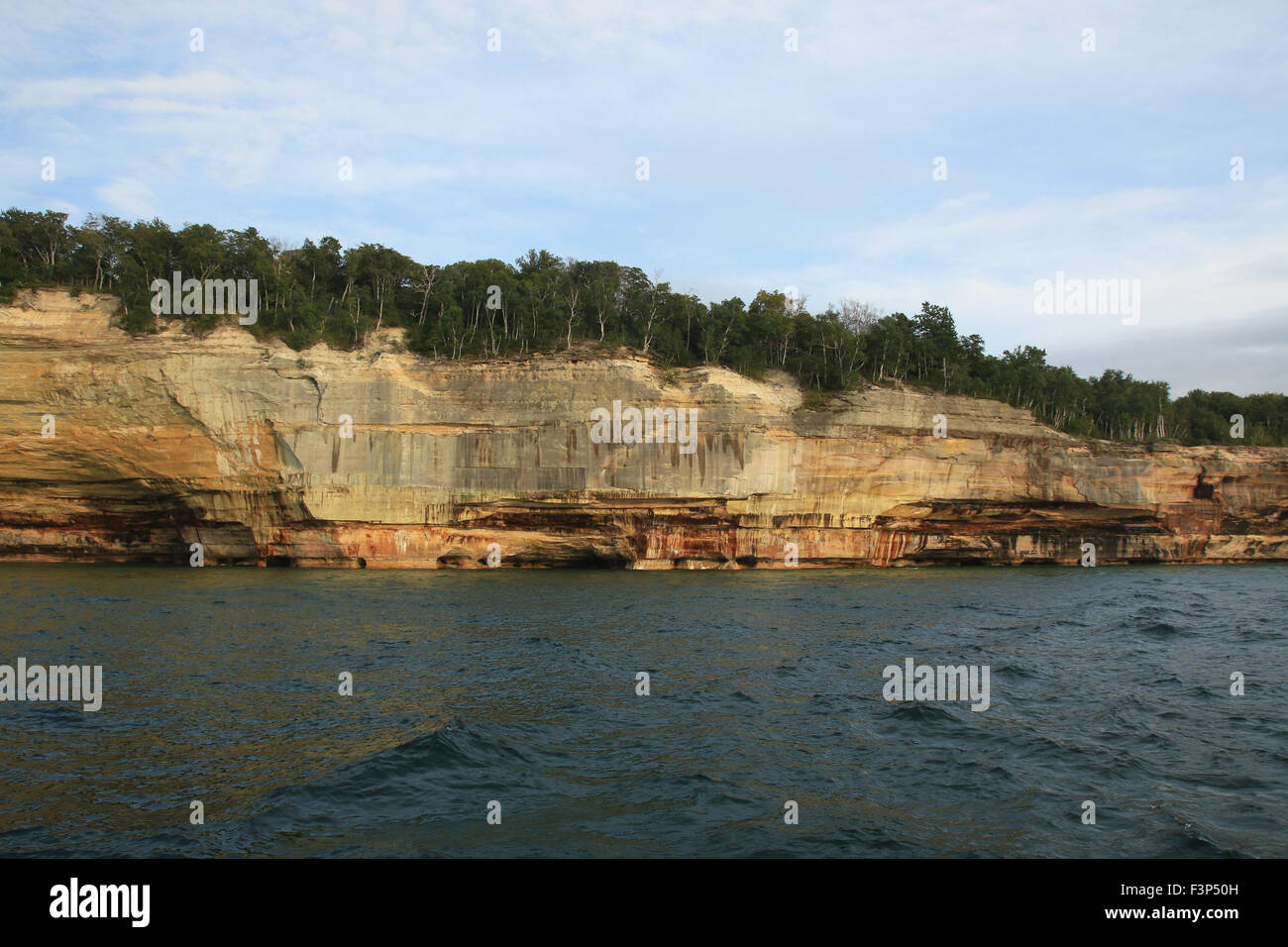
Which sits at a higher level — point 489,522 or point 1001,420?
point 1001,420

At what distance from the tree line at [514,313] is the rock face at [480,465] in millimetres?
1963

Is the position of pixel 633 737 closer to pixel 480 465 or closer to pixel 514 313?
pixel 480 465

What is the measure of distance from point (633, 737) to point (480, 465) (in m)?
26.9

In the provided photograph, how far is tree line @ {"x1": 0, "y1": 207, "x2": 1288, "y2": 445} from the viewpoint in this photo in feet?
124

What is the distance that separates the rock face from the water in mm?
13897

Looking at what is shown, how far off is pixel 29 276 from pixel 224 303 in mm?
8672

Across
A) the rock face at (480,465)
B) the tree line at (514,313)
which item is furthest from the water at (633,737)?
the tree line at (514,313)

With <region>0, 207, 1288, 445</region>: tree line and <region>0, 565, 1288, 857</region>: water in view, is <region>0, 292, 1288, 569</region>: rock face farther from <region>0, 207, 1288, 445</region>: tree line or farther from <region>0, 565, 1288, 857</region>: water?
<region>0, 565, 1288, 857</region>: water

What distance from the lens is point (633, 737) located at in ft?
37.0

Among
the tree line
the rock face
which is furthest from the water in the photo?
the tree line
